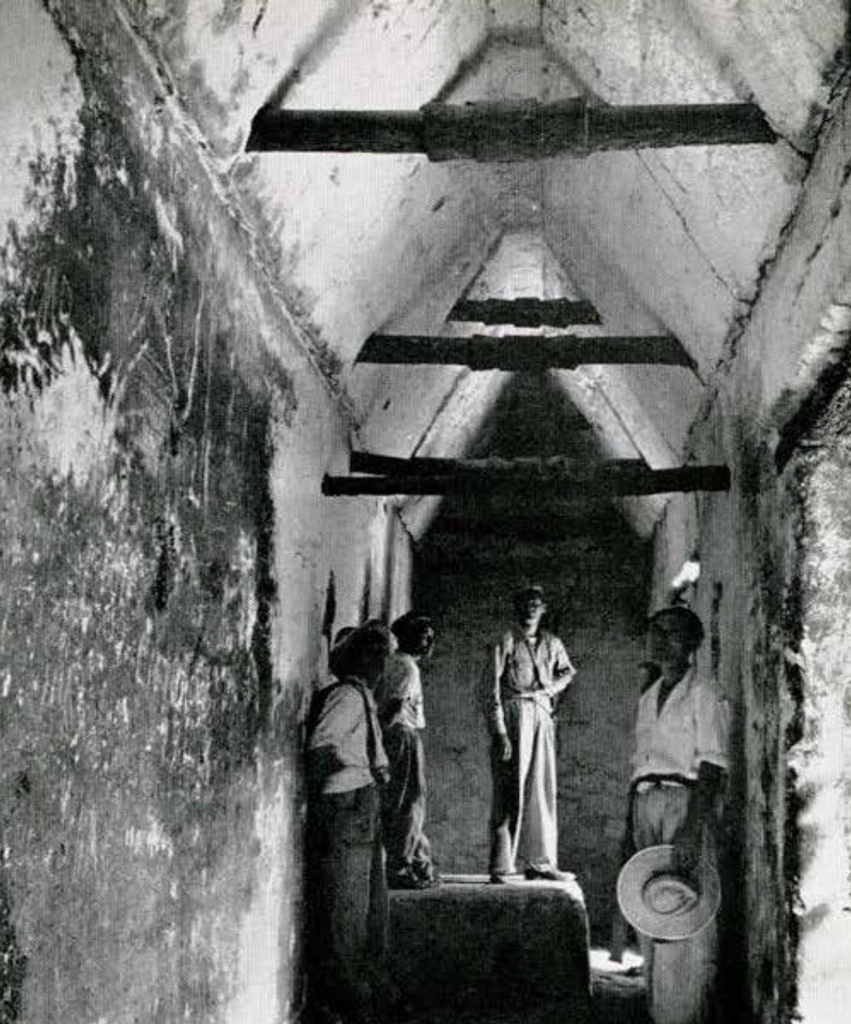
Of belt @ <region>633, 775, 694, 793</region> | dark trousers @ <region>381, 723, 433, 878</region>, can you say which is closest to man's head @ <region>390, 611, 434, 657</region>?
dark trousers @ <region>381, 723, 433, 878</region>

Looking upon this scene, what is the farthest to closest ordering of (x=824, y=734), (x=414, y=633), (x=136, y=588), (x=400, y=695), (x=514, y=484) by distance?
(x=414, y=633), (x=400, y=695), (x=514, y=484), (x=824, y=734), (x=136, y=588)

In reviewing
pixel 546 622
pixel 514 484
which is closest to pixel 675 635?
pixel 514 484

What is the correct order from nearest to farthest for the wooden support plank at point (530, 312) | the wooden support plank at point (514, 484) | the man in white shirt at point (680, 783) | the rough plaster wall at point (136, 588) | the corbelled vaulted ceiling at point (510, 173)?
the rough plaster wall at point (136, 588)
the corbelled vaulted ceiling at point (510, 173)
the man in white shirt at point (680, 783)
the wooden support plank at point (514, 484)
the wooden support plank at point (530, 312)

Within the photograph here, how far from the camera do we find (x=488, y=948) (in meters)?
5.09

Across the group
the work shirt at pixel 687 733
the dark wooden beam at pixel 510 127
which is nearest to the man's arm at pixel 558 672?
the work shirt at pixel 687 733

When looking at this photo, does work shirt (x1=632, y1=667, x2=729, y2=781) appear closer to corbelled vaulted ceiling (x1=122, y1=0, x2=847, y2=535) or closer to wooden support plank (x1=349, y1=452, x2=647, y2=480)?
wooden support plank (x1=349, y1=452, x2=647, y2=480)

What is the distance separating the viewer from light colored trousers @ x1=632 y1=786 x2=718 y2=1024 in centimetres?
448

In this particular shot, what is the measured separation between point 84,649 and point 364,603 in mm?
4517

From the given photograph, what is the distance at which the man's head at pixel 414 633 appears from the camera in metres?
6.21

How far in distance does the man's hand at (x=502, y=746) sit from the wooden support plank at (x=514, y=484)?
78.2 inches

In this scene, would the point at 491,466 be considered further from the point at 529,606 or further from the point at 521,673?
the point at 521,673

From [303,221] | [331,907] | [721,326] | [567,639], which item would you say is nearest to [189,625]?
[303,221]

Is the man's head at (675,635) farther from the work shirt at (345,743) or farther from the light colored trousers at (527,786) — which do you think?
the light colored trousers at (527,786)

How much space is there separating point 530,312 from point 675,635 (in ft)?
6.09
